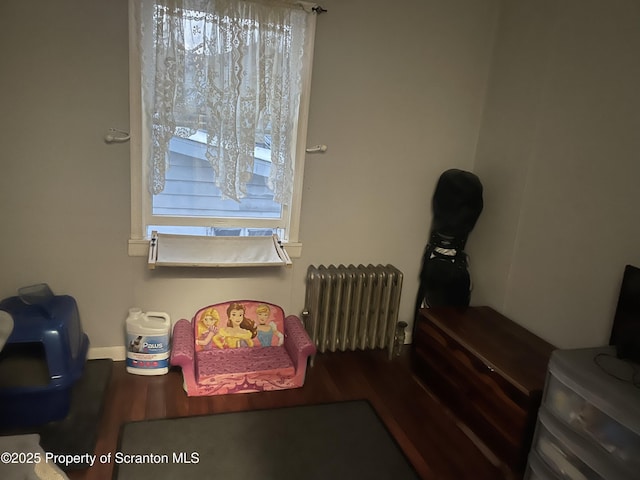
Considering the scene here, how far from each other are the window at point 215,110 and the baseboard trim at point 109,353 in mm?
602

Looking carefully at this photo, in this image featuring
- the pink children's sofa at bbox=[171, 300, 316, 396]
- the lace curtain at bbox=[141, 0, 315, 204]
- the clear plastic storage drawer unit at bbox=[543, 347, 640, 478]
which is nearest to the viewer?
the clear plastic storage drawer unit at bbox=[543, 347, 640, 478]

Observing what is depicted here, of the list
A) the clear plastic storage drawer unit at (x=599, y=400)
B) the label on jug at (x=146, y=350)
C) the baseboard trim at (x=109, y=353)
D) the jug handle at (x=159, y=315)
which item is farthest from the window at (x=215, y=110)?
the clear plastic storage drawer unit at (x=599, y=400)

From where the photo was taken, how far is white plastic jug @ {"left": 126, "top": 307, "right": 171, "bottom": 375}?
2.42 metres

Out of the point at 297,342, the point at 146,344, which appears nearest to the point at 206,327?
the point at 146,344

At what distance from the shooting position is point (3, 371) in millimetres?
1977

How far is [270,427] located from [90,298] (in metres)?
1.22

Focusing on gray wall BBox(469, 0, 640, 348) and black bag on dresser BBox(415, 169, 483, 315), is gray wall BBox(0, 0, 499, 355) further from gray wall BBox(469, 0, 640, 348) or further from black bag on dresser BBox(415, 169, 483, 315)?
gray wall BBox(469, 0, 640, 348)

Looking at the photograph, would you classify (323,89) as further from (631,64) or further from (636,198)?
(636,198)

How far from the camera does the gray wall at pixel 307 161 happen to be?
7.07 feet

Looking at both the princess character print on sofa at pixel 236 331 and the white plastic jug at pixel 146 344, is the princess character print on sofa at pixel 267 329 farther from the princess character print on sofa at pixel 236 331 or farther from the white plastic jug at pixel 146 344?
the white plastic jug at pixel 146 344

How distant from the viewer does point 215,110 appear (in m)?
2.30

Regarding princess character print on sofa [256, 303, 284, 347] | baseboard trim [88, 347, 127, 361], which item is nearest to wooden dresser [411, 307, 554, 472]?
princess character print on sofa [256, 303, 284, 347]

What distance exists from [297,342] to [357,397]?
0.44 meters

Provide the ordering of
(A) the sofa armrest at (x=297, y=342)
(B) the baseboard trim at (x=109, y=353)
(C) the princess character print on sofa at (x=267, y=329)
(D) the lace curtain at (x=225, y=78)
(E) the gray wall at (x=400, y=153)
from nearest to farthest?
(E) the gray wall at (x=400, y=153) < (D) the lace curtain at (x=225, y=78) < (A) the sofa armrest at (x=297, y=342) < (B) the baseboard trim at (x=109, y=353) < (C) the princess character print on sofa at (x=267, y=329)
